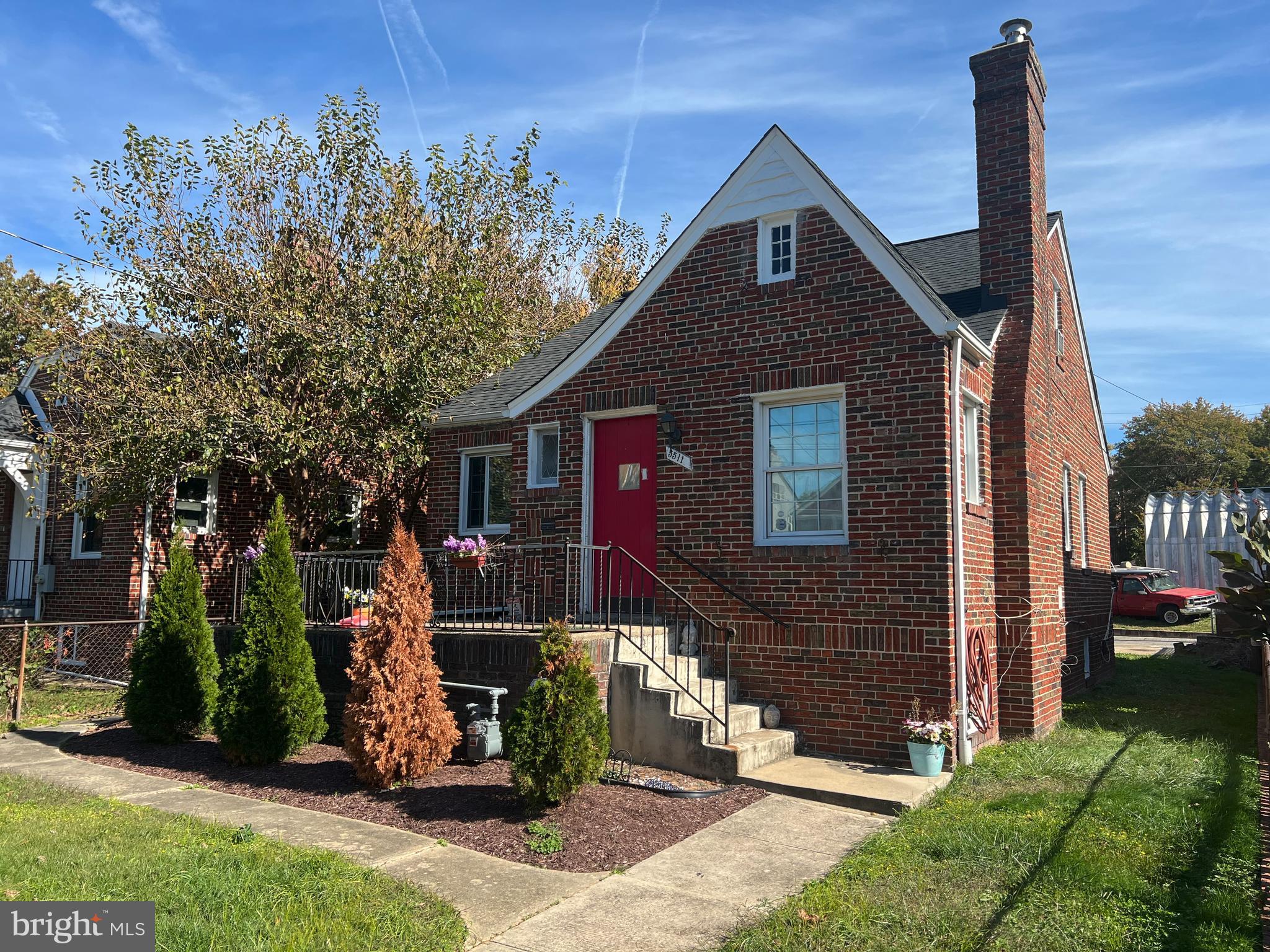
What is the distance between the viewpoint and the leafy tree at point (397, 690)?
7.37 meters

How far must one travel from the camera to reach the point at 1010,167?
1036cm

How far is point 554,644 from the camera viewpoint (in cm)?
671

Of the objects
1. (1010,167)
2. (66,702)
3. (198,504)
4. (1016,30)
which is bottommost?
(66,702)

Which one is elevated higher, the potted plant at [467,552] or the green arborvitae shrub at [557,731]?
the potted plant at [467,552]

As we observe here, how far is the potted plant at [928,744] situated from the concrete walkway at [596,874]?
1119 millimetres

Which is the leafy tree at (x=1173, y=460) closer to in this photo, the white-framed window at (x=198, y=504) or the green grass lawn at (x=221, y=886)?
the white-framed window at (x=198, y=504)

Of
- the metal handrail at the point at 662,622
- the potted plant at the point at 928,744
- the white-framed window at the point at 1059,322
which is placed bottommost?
the potted plant at the point at 928,744

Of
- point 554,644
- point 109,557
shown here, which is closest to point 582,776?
point 554,644

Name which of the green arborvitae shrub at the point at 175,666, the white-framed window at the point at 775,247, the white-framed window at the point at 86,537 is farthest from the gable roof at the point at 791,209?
the white-framed window at the point at 86,537

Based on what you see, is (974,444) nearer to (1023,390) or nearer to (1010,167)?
(1023,390)

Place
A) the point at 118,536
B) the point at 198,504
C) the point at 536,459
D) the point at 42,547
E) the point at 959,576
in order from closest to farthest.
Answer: the point at 959,576 → the point at 536,459 → the point at 118,536 → the point at 198,504 → the point at 42,547

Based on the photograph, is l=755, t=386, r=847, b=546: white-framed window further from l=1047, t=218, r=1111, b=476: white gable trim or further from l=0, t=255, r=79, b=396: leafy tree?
l=0, t=255, r=79, b=396: leafy tree

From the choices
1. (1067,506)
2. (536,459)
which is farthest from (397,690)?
(1067,506)

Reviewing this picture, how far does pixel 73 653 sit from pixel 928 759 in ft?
44.7
